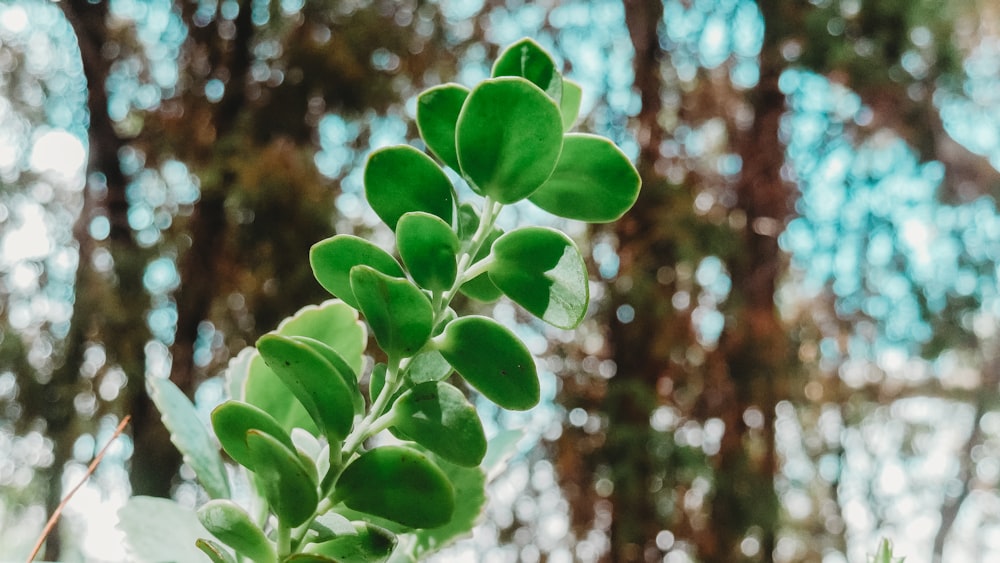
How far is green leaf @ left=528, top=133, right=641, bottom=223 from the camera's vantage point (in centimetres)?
9

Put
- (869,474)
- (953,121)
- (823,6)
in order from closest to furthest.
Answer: (823,6) < (953,121) < (869,474)

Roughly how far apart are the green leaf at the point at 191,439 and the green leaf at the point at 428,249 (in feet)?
0.16

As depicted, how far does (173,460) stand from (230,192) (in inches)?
12.5

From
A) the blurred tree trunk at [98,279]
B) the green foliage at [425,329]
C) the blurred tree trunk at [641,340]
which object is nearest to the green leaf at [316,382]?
the green foliage at [425,329]

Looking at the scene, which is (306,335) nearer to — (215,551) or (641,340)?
(215,551)

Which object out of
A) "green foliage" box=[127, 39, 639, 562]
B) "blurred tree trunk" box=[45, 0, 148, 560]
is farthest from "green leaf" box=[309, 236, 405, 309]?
"blurred tree trunk" box=[45, 0, 148, 560]

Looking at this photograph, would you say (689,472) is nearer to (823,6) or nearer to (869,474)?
(823,6)

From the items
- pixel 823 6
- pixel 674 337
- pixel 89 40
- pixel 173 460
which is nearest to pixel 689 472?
pixel 674 337

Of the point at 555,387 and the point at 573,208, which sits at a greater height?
the point at 573,208

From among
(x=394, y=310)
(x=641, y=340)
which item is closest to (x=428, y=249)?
(x=394, y=310)

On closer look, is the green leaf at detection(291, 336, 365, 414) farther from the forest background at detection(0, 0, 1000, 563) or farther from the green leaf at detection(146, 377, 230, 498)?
the forest background at detection(0, 0, 1000, 563)

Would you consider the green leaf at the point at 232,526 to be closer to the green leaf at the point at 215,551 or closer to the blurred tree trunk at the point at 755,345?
the green leaf at the point at 215,551

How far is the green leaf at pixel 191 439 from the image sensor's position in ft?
0.36

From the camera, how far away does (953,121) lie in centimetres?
116
